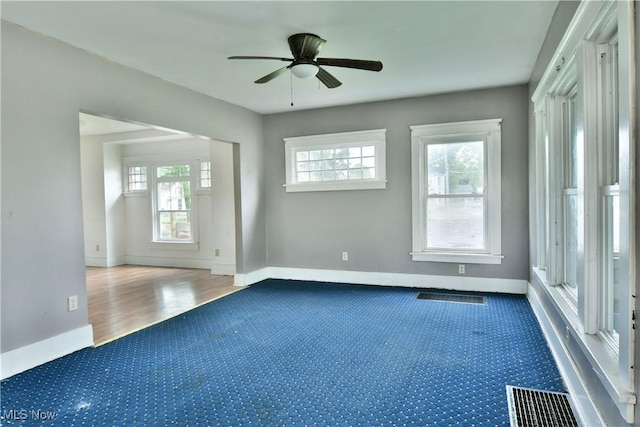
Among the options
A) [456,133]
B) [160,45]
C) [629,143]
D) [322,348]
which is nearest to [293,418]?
[322,348]

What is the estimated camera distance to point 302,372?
2598 millimetres

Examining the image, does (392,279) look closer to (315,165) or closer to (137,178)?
(315,165)

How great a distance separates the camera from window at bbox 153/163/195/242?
708cm

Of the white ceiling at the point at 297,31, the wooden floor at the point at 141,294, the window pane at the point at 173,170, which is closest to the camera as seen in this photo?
the white ceiling at the point at 297,31

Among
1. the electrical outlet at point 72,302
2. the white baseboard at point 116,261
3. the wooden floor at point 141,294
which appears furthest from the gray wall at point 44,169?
the white baseboard at point 116,261

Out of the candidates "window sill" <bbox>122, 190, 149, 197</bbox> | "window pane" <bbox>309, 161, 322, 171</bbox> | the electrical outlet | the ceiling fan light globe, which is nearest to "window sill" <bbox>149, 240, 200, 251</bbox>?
"window sill" <bbox>122, 190, 149, 197</bbox>

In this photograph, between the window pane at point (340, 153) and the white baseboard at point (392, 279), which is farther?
the window pane at point (340, 153)

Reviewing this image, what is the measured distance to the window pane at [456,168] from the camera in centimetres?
470

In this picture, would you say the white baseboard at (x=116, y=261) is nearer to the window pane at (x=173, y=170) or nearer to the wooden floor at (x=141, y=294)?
the wooden floor at (x=141, y=294)

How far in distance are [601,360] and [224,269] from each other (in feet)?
17.4

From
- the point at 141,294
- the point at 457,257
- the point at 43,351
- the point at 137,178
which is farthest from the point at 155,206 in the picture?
the point at 457,257

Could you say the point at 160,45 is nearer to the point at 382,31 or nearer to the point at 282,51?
the point at 282,51

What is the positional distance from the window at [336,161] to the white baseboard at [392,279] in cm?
122

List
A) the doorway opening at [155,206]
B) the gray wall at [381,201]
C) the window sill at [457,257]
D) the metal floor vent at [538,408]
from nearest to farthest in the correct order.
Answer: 1. the metal floor vent at [538,408]
2. the gray wall at [381,201]
3. the window sill at [457,257]
4. the doorway opening at [155,206]
